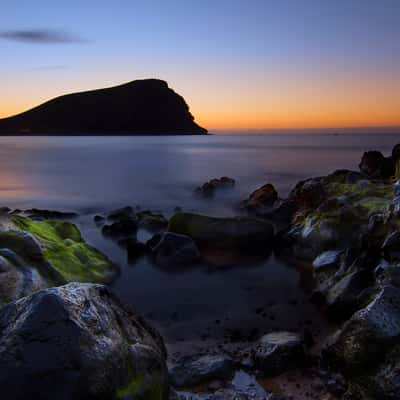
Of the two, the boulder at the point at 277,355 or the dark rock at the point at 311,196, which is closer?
the boulder at the point at 277,355

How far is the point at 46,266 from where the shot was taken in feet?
27.0

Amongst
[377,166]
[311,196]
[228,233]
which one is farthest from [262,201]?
[228,233]

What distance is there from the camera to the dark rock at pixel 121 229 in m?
13.8

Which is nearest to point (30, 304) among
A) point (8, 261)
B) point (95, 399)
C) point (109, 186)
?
point (95, 399)

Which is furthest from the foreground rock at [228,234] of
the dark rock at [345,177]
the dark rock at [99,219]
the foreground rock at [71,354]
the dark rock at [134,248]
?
the foreground rock at [71,354]

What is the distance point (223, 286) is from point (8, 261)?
4518 millimetres

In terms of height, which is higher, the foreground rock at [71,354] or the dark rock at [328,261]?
the foreground rock at [71,354]

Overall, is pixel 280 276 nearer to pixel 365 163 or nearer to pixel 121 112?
pixel 365 163

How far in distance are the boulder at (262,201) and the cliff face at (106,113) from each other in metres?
152

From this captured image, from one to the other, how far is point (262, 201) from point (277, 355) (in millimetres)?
13139

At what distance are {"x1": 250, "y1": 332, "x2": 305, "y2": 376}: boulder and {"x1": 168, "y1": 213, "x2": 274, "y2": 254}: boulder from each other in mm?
5710

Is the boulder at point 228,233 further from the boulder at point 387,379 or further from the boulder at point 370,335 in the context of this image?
the boulder at point 387,379

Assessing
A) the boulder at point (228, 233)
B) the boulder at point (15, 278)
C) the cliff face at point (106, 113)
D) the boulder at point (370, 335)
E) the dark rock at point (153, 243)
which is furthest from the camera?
the cliff face at point (106, 113)

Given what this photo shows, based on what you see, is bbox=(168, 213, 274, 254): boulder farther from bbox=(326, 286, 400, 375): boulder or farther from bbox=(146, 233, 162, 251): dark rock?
bbox=(326, 286, 400, 375): boulder
